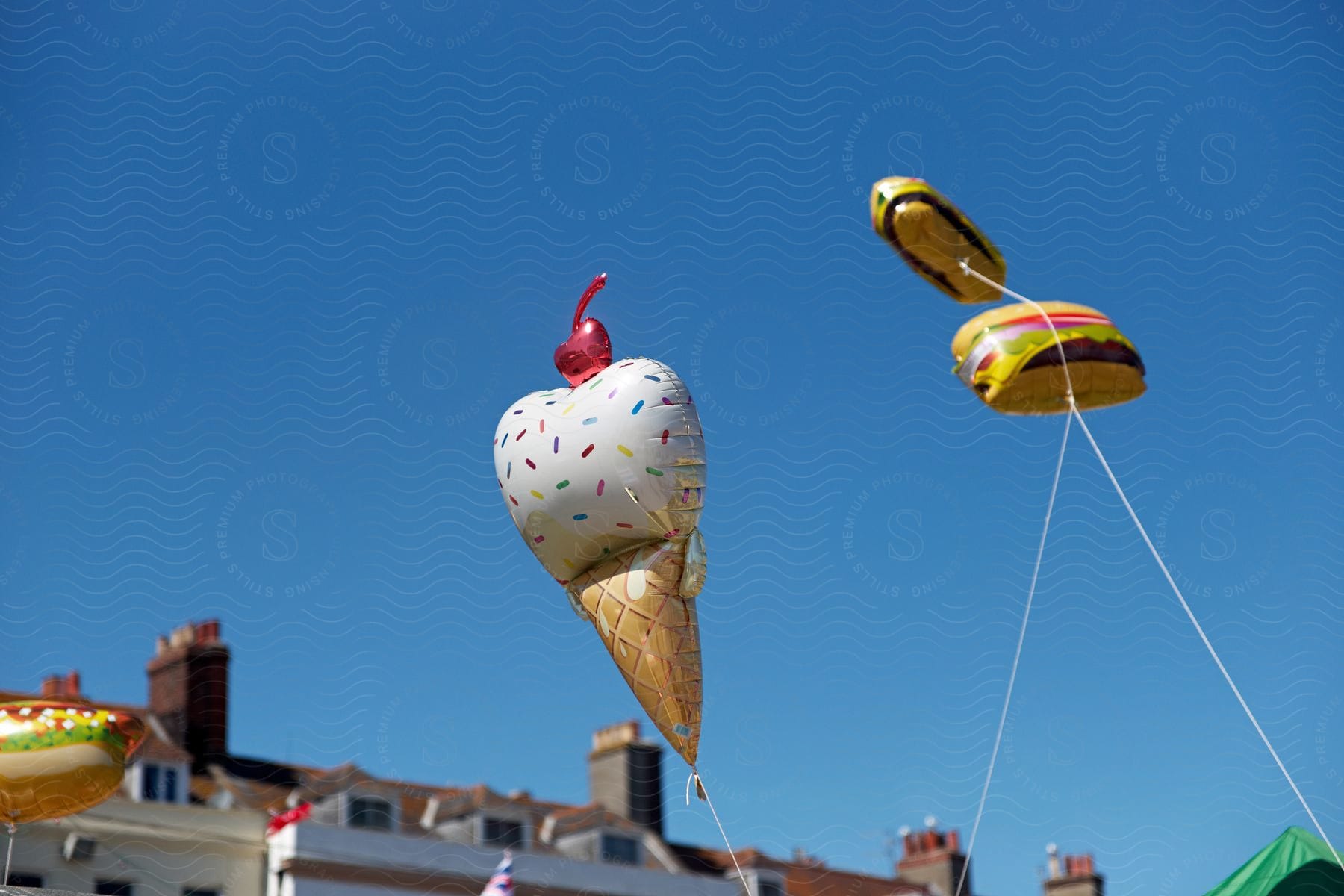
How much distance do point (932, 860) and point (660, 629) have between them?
58.3ft

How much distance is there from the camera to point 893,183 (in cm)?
995

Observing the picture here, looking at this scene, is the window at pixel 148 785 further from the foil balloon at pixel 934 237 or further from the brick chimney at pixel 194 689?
the foil balloon at pixel 934 237

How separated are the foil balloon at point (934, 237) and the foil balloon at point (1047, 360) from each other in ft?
0.96

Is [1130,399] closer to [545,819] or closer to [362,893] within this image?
[362,893]

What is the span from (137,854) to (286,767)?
301 cm

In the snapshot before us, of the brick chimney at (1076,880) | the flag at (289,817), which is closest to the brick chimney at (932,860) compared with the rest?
the brick chimney at (1076,880)

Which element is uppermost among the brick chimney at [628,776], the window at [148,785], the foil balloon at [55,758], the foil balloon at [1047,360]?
the brick chimney at [628,776]

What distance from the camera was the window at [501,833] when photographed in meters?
20.8

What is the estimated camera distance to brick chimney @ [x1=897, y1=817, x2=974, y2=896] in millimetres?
25406

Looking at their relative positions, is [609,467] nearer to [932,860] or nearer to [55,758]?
[55,758]

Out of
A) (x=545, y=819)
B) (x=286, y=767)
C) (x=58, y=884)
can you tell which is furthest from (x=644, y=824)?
(x=58, y=884)

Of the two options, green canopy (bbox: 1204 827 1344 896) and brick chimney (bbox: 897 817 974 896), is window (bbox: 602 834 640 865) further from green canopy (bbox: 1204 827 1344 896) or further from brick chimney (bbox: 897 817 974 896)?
green canopy (bbox: 1204 827 1344 896)

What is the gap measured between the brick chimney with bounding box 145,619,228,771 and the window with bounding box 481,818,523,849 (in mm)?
3092

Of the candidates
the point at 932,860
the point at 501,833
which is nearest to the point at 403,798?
the point at 501,833
